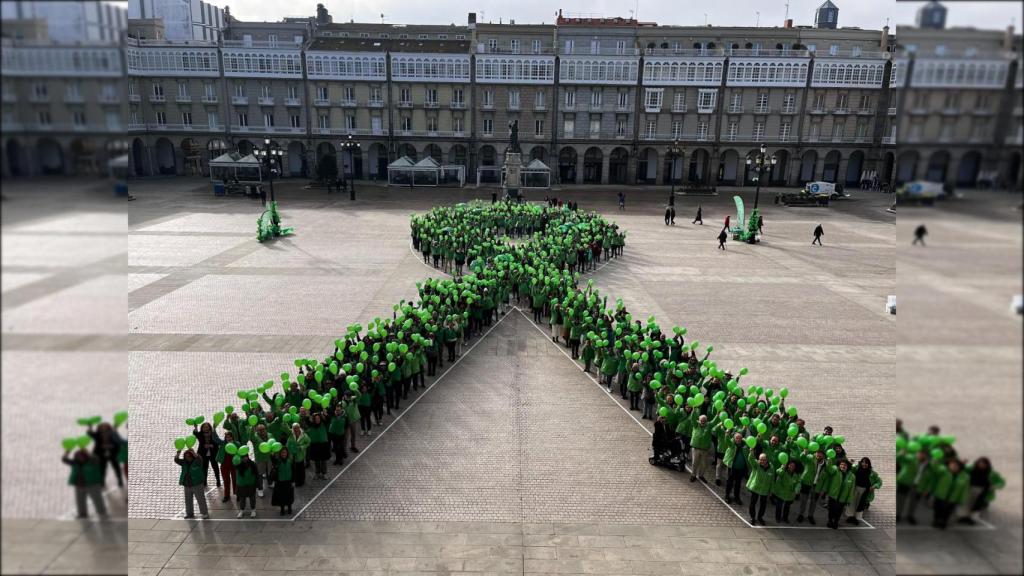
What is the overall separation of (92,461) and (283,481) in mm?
7409

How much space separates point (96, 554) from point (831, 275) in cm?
2744

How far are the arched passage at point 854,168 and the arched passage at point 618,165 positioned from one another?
20821mm

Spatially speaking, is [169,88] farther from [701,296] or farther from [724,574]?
[724,574]

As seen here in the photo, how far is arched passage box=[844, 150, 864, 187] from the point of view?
6070 centimetres

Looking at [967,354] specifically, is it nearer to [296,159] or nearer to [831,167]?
[296,159]

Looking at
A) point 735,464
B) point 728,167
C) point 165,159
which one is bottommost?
point 735,464

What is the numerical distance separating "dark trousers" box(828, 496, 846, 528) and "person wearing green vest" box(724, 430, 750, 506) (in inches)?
48.2

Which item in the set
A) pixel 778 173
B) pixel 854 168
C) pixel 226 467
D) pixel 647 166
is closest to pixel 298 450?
pixel 226 467

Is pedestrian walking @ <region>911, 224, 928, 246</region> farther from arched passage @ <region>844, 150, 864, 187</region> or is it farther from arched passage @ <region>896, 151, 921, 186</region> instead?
arched passage @ <region>844, 150, 864, 187</region>

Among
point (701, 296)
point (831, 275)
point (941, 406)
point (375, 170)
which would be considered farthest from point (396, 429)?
point (375, 170)

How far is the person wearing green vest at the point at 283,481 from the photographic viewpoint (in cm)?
916

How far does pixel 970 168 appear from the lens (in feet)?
7.81

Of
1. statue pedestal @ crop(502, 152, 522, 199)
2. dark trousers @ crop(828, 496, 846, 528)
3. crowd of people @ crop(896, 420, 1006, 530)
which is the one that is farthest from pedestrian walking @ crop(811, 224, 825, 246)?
crowd of people @ crop(896, 420, 1006, 530)

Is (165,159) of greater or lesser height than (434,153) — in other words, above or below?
below
